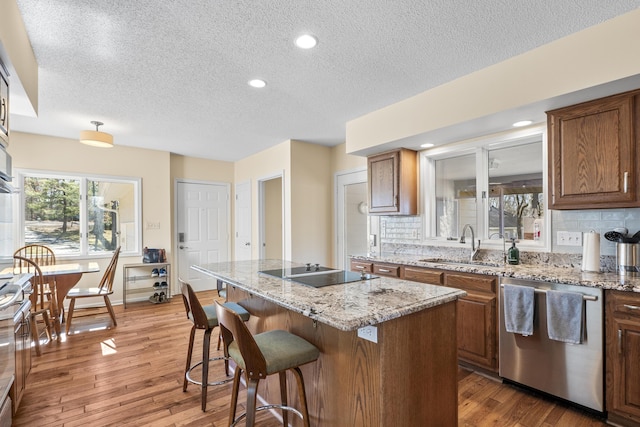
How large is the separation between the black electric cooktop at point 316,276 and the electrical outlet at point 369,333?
17.0 inches

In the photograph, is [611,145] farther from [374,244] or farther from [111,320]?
[111,320]

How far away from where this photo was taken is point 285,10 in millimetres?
1895

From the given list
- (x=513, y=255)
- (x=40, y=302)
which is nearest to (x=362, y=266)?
(x=513, y=255)

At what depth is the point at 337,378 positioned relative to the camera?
5.33 ft

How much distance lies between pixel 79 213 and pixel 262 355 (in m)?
4.71

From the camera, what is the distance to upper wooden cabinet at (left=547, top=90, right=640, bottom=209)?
2.08 metres

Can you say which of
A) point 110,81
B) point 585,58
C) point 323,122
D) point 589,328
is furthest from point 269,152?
point 589,328

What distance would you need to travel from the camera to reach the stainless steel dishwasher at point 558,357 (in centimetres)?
201

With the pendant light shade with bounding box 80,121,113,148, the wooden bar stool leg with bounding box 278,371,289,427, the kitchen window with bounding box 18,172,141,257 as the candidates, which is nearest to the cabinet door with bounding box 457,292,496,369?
the wooden bar stool leg with bounding box 278,371,289,427

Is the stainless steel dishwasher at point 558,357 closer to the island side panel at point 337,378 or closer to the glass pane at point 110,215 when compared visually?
the island side panel at point 337,378

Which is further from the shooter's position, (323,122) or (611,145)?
(323,122)

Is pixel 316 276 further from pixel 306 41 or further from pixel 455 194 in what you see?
pixel 455 194

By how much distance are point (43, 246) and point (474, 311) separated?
5118mm

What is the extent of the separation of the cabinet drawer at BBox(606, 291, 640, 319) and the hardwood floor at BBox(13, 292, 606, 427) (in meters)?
0.73
